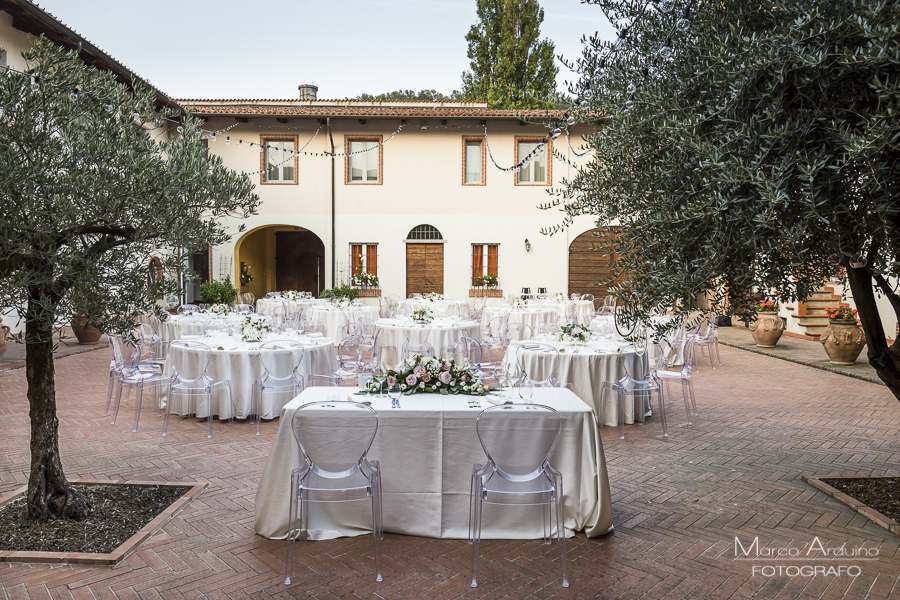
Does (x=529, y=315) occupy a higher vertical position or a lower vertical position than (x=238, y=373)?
higher

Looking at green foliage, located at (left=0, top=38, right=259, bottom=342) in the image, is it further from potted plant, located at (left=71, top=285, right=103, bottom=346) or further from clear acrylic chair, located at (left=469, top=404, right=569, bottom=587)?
clear acrylic chair, located at (left=469, top=404, right=569, bottom=587)

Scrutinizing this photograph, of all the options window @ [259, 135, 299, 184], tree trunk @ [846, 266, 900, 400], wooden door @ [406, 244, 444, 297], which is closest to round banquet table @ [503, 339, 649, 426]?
tree trunk @ [846, 266, 900, 400]

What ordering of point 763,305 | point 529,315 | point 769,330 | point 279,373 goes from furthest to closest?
point 769,330
point 529,315
point 763,305
point 279,373

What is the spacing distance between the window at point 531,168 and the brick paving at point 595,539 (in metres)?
11.6

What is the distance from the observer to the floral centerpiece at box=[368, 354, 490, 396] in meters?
4.23

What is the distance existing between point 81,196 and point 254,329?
4.27 metres

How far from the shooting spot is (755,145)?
2.82m

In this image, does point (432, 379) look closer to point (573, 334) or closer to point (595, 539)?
point (595, 539)

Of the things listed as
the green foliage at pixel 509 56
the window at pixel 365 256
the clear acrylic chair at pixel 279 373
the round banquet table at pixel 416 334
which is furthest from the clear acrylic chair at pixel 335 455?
the green foliage at pixel 509 56

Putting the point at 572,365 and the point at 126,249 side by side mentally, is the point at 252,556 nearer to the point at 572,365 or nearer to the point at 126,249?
the point at 126,249

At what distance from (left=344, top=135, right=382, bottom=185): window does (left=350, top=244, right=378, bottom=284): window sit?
1.82m

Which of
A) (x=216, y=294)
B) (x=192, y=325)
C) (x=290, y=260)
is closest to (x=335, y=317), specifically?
(x=192, y=325)

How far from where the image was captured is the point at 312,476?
3557mm

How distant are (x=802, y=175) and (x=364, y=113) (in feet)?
50.4
